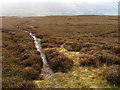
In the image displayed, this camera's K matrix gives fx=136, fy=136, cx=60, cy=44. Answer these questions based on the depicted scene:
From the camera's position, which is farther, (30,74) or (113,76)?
(30,74)

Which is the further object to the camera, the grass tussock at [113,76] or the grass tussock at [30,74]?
the grass tussock at [30,74]

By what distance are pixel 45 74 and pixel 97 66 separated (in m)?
5.69

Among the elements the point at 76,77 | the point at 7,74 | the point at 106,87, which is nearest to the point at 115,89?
the point at 106,87

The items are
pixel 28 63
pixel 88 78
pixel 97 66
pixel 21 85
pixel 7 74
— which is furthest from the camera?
pixel 28 63

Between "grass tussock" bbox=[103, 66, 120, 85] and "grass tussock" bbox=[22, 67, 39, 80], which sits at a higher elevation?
"grass tussock" bbox=[103, 66, 120, 85]

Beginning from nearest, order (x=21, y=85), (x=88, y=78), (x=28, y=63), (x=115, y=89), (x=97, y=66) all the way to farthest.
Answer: (x=115, y=89)
(x=21, y=85)
(x=88, y=78)
(x=97, y=66)
(x=28, y=63)

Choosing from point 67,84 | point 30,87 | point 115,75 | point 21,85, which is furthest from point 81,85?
point 21,85

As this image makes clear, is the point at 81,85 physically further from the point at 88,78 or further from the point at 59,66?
the point at 59,66

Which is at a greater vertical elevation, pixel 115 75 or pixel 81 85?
pixel 115 75

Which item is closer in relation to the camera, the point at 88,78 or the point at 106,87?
the point at 106,87

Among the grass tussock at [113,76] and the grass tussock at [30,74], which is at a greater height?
the grass tussock at [113,76]

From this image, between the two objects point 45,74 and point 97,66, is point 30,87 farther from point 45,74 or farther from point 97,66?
point 97,66

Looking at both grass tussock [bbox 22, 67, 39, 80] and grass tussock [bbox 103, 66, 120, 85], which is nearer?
grass tussock [bbox 103, 66, 120, 85]

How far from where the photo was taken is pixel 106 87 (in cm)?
1051
